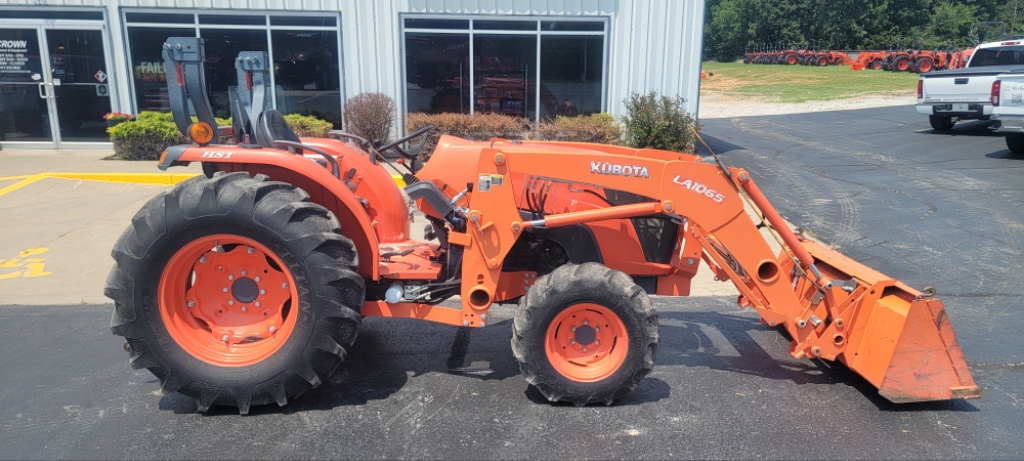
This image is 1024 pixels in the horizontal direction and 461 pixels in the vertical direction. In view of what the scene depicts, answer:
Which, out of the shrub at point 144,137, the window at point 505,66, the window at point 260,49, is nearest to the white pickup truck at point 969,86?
the window at point 505,66

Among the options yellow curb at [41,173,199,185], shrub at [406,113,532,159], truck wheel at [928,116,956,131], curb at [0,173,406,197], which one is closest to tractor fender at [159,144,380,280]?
curb at [0,173,406,197]

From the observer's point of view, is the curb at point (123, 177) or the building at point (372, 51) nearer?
the curb at point (123, 177)

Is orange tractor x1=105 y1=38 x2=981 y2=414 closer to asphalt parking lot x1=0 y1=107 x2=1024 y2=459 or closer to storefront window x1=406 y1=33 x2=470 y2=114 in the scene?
asphalt parking lot x1=0 y1=107 x2=1024 y2=459

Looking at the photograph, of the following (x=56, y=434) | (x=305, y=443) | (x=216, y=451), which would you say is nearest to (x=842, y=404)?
(x=305, y=443)

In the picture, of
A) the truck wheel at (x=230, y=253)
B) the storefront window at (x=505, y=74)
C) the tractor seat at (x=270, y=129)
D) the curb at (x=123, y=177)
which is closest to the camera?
the truck wheel at (x=230, y=253)

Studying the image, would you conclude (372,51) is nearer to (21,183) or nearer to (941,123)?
(21,183)

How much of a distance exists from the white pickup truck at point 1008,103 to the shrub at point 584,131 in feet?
21.3

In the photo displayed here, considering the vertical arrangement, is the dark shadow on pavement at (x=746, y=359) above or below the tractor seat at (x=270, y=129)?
below

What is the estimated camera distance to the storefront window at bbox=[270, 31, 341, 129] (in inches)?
517

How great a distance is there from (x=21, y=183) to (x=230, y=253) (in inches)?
335

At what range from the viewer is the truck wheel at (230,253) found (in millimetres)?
4031

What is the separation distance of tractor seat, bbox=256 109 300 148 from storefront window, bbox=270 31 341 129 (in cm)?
865

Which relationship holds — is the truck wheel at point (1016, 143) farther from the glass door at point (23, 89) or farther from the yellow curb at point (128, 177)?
the glass door at point (23, 89)

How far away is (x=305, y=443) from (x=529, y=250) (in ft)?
5.73
